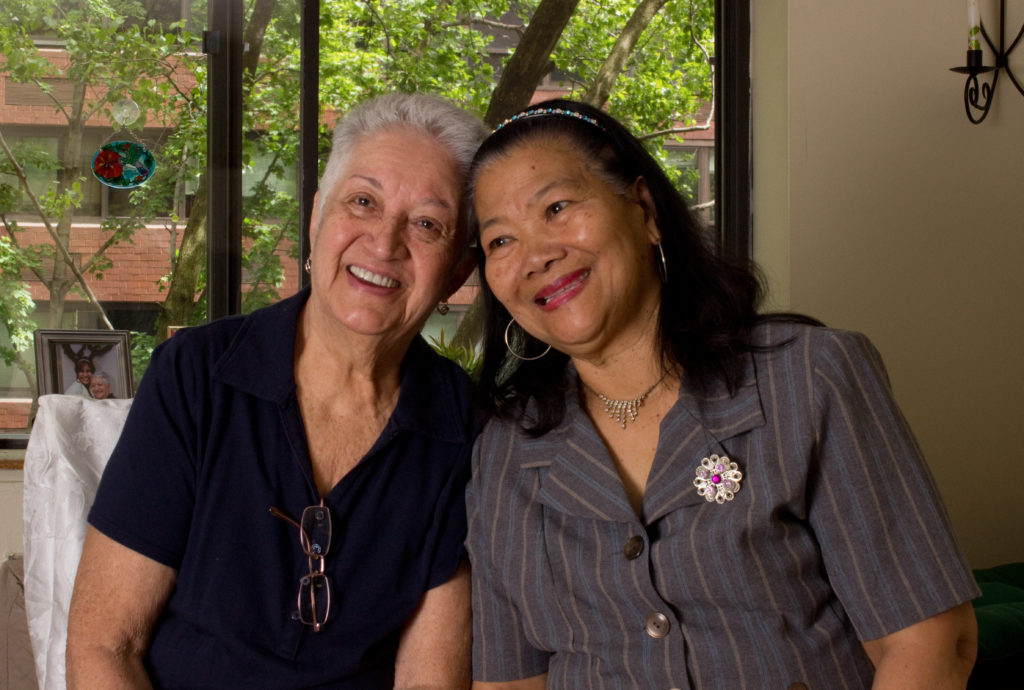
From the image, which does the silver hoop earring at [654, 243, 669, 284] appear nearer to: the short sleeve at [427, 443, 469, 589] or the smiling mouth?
the smiling mouth

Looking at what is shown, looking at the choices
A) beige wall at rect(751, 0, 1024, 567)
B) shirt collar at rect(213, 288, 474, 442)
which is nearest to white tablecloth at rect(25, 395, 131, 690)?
shirt collar at rect(213, 288, 474, 442)

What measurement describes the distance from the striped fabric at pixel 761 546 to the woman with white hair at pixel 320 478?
242mm

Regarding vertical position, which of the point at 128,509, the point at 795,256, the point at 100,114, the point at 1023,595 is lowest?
the point at 1023,595

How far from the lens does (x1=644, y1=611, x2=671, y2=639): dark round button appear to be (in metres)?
1.32

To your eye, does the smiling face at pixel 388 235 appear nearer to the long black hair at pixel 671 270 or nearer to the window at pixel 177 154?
the long black hair at pixel 671 270

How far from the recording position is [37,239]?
2998 mm

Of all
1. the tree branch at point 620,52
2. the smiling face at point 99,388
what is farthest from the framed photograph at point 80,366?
the tree branch at point 620,52

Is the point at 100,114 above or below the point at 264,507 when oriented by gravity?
above

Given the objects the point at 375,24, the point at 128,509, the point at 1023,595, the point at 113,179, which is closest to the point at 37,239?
the point at 113,179

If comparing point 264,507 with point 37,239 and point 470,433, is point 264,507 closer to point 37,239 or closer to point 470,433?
point 470,433

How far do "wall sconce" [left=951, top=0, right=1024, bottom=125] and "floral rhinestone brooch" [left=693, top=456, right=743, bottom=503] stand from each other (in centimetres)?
166

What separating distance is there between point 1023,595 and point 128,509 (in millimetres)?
1836

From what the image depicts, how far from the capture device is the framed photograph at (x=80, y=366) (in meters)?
2.66

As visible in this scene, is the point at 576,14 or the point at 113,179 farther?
the point at 576,14
